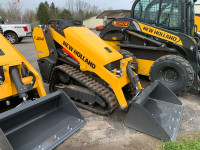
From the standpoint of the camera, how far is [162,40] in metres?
4.73

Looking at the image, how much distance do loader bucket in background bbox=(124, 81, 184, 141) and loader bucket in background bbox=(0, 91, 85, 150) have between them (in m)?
0.87

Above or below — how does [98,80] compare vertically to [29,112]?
above

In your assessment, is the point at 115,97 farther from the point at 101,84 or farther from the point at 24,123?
the point at 24,123

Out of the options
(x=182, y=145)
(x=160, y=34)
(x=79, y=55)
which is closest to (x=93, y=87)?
(x=79, y=55)

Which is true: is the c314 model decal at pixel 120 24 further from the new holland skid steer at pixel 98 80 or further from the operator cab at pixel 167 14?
the new holland skid steer at pixel 98 80

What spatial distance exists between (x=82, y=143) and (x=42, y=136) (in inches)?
22.3

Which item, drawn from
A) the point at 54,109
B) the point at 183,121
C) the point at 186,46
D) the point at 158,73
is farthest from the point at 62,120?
the point at 186,46

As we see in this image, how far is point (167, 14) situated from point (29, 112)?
393 cm

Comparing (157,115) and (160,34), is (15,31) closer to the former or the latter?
(160,34)

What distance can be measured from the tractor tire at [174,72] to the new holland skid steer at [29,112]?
229 cm

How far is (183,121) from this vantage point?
342 cm

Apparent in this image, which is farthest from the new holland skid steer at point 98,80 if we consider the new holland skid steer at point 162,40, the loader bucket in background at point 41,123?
the new holland skid steer at point 162,40

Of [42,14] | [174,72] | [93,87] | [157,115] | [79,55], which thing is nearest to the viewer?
[157,115]

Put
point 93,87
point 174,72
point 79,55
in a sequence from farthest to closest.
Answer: point 174,72, point 79,55, point 93,87
